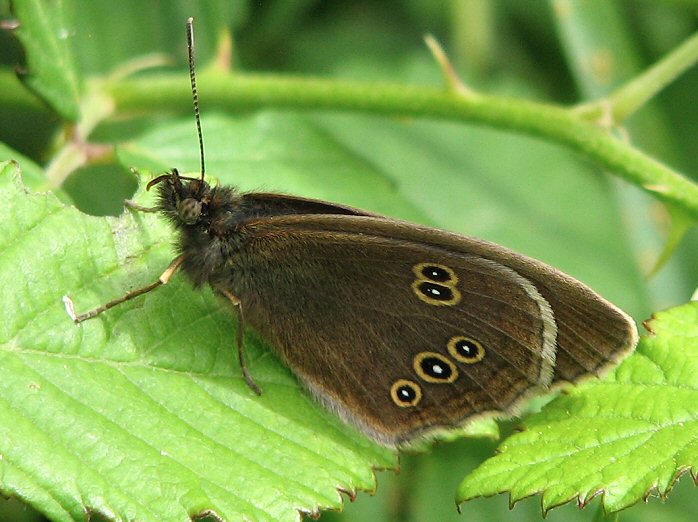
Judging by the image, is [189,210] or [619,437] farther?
[189,210]

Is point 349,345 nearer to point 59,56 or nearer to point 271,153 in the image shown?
point 271,153

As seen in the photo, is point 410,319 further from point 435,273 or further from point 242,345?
point 242,345

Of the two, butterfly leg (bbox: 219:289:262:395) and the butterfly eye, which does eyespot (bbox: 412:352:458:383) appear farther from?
the butterfly eye

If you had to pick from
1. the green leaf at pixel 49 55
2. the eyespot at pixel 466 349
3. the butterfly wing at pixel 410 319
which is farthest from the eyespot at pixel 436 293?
the green leaf at pixel 49 55

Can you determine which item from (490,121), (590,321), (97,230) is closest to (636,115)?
(490,121)

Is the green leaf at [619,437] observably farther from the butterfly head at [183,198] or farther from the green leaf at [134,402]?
the butterfly head at [183,198]

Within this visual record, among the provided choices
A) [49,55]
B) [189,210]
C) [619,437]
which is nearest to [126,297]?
[189,210]

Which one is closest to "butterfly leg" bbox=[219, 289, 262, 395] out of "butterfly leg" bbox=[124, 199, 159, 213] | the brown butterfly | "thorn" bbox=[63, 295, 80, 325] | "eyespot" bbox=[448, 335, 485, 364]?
the brown butterfly
